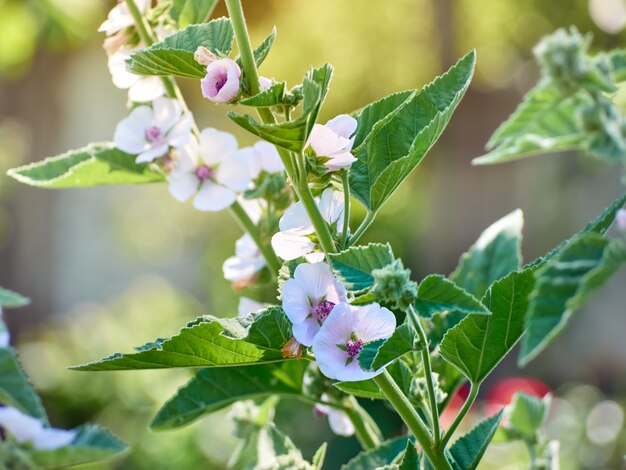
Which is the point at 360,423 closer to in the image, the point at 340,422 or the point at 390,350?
the point at 340,422

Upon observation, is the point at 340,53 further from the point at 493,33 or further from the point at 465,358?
the point at 465,358

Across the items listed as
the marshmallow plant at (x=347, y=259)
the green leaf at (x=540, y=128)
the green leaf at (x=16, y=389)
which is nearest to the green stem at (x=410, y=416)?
the marshmallow plant at (x=347, y=259)

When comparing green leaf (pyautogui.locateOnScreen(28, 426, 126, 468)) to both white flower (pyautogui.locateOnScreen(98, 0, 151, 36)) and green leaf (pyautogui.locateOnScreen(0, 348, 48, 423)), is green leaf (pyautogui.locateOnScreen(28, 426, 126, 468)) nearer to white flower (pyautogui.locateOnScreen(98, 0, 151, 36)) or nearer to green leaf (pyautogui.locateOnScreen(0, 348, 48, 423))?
green leaf (pyautogui.locateOnScreen(0, 348, 48, 423))

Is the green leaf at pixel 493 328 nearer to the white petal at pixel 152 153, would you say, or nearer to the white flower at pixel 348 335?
the white flower at pixel 348 335

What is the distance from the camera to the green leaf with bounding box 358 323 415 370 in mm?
428

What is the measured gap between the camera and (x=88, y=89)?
19.9 feet

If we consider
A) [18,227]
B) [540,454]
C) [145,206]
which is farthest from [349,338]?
[18,227]

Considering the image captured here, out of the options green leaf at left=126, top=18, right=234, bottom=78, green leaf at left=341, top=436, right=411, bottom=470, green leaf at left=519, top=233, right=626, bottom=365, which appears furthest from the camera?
green leaf at left=341, top=436, right=411, bottom=470

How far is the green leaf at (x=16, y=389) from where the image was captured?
600mm

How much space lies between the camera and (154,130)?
2.14 feet

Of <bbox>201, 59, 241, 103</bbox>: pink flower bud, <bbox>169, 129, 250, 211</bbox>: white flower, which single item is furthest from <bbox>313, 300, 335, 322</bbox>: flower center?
<bbox>169, 129, 250, 211</bbox>: white flower

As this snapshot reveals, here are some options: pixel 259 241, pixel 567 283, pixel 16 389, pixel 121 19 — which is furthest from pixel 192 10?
pixel 567 283

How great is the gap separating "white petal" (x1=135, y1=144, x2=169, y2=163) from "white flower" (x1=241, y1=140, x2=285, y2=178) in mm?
56

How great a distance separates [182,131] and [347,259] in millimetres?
248
